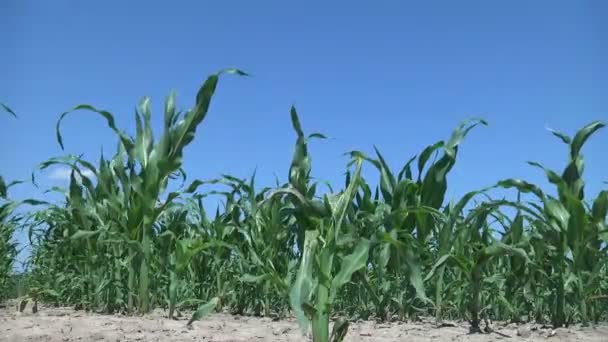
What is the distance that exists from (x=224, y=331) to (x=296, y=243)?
1.26m

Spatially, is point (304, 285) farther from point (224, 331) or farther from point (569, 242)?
point (569, 242)

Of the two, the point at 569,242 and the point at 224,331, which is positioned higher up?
the point at 569,242

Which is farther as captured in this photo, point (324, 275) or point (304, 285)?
point (324, 275)

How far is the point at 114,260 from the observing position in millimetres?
3951

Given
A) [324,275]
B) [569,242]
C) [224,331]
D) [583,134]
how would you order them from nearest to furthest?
1. [324,275]
2. [224,331]
3. [569,242]
4. [583,134]

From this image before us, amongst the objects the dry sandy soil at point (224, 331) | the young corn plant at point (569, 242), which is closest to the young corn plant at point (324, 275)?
the dry sandy soil at point (224, 331)

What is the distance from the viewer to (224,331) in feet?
9.89

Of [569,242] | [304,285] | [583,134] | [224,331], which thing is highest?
[583,134]

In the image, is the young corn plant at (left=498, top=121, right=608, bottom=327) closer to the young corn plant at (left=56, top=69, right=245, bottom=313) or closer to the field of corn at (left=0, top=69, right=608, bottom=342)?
the field of corn at (left=0, top=69, right=608, bottom=342)

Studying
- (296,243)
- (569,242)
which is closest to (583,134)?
(569,242)

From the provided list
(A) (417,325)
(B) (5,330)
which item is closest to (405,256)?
(A) (417,325)

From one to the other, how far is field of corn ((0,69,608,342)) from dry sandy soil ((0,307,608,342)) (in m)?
0.15

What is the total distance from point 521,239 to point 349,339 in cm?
159

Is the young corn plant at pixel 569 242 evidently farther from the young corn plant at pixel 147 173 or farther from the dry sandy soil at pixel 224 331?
the young corn plant at pixel 147 173
